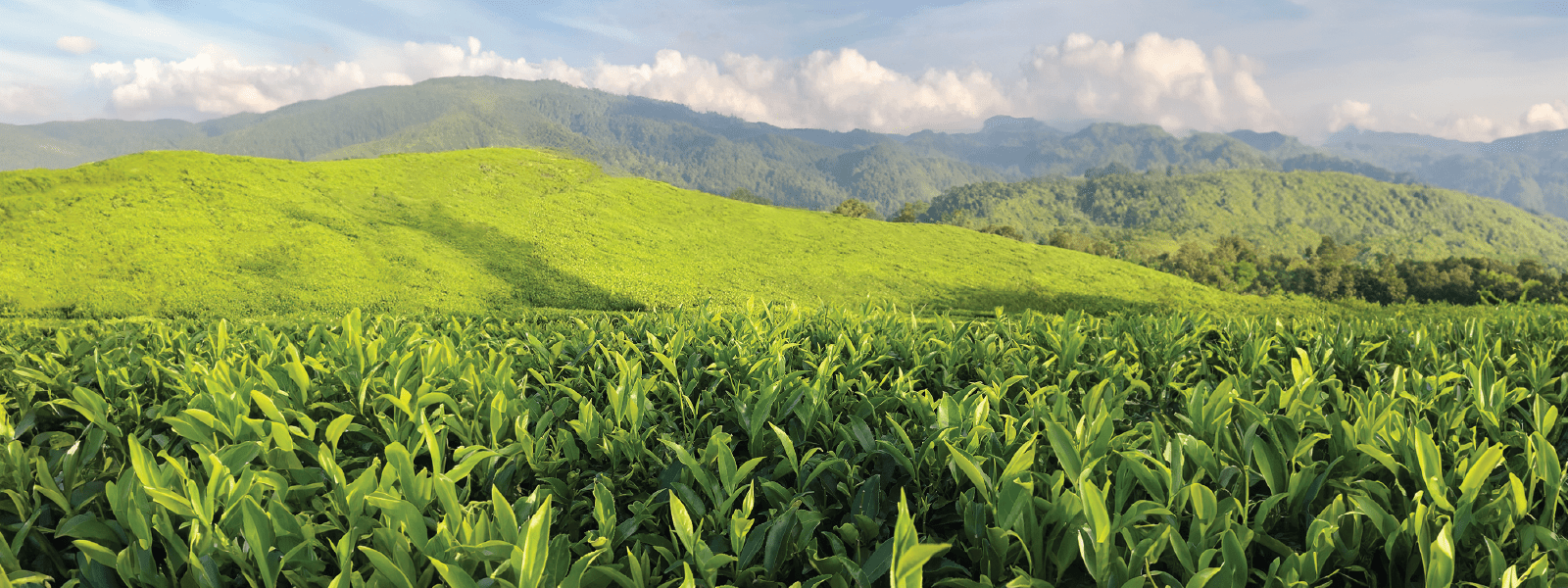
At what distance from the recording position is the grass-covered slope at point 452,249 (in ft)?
56.0

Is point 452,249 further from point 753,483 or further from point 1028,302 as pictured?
point 753,483

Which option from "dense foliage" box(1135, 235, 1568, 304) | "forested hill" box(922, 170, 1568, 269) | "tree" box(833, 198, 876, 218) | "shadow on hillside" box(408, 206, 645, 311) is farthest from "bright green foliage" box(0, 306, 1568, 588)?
"forested hill" box(922, 170, 1568, 269)

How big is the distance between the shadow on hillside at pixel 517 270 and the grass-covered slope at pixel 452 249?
8 centimetres

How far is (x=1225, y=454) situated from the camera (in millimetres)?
1810

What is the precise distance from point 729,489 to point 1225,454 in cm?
135

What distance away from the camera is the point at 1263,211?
172m

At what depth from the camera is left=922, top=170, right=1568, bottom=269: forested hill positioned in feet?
499

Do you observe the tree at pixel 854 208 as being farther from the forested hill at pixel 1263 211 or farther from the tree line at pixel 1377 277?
the forested hill at pixel 1263 211

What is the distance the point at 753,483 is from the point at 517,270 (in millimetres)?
20018

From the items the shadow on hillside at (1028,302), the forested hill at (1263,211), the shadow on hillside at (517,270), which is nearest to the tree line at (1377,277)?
the shadow on hillside at (1028,302)

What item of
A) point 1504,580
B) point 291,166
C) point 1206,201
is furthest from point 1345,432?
point 1206,201

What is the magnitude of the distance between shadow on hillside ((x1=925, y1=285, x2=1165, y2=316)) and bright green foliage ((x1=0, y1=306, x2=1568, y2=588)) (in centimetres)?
1782

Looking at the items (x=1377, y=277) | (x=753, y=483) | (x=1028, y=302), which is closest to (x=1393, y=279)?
(x=1377, y=277)

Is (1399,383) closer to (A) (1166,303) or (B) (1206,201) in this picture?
(A) (1166,303)
